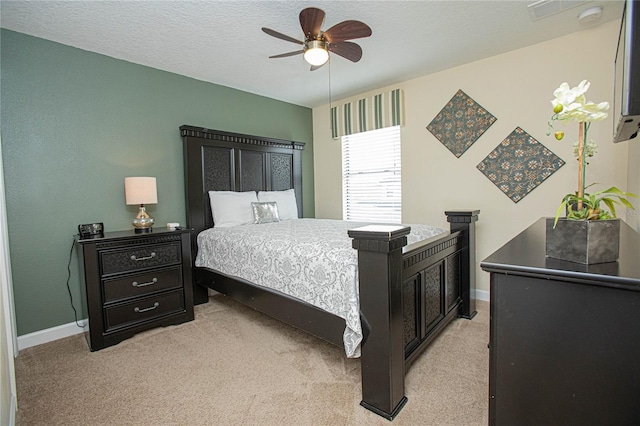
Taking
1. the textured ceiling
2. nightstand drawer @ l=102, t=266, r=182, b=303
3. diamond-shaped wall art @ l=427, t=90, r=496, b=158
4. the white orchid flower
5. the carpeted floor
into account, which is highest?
the textured ceiling

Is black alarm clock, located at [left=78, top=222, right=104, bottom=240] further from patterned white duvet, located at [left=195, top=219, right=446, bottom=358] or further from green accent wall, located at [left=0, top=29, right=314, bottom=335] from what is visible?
patterned white duvet, located at [left=195, top=219, right=446, bottom=358]

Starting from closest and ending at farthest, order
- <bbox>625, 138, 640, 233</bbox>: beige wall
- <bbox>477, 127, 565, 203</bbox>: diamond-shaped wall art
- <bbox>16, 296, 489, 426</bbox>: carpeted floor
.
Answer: <bbox>16, 296, 489, 426</bbox>: carpeted floor, <bbox>625, 138, 640, 233</bbox>: beige wall, <bbox>477, 127, 565, 203</bbox>: diamond-shaped wall art

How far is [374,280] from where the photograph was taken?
158cm

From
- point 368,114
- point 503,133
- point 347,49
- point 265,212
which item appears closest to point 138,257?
point 265,212

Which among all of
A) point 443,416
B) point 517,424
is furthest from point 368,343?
point 517,424

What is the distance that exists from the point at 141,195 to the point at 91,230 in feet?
1.59

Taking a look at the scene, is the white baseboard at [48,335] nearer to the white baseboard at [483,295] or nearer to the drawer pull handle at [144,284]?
the drawer pull handle at [144,284]

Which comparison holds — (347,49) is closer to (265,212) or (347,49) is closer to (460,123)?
(460,123)

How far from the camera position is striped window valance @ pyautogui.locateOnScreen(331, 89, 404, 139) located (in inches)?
151

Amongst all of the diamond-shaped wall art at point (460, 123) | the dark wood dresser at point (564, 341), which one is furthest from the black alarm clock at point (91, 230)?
the diamond-shaped wall art at point (460, 123)

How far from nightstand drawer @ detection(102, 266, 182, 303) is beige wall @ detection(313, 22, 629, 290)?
2759 mm

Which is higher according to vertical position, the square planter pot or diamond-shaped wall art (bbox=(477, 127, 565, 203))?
diamond-shaped wall art (bbox=(477, 127, 565, 203))

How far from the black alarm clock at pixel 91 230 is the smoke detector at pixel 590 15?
4277 mm

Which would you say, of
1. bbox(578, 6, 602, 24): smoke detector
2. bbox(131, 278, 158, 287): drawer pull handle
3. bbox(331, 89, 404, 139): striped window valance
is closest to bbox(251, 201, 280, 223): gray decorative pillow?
bbox(131, 278, 158, 287): drawer pull handle
